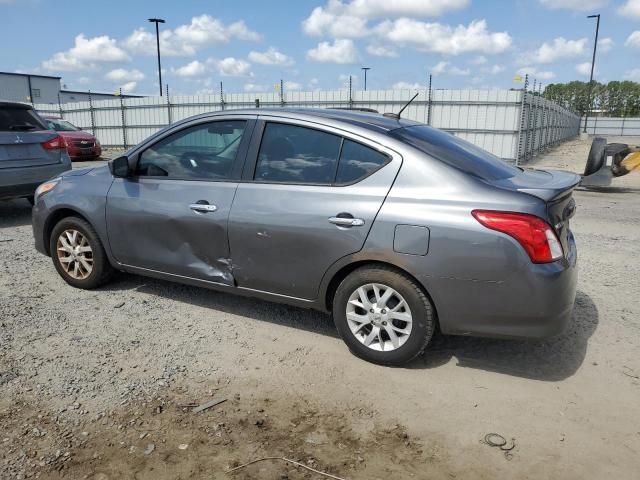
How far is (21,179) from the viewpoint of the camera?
7.48 m

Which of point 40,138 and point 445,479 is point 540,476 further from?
point 40,138

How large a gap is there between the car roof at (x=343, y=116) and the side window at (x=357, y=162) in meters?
0.18

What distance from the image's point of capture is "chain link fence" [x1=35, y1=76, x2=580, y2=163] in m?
17.5

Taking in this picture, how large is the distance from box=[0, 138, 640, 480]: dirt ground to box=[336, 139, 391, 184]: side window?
4.06 feet

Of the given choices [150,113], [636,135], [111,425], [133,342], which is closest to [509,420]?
[111,425]

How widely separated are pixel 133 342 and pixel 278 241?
4.25ft

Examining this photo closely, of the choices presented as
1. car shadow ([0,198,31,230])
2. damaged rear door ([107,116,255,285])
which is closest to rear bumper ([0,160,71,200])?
car shadow ([0,198,31,230])

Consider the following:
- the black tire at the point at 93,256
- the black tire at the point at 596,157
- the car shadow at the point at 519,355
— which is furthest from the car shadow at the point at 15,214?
the black tire at the point at 596,157

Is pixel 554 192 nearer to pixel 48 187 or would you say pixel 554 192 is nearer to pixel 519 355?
pixel 519 355

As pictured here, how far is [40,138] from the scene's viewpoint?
774 cm

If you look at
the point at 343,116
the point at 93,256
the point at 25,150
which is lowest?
the point at 93,256

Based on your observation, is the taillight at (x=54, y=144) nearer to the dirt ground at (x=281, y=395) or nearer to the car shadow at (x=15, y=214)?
the car shadow at (x=15, y=214)

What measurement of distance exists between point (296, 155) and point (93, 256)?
218 cm

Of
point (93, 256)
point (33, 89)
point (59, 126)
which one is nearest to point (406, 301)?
point (93, 256)
